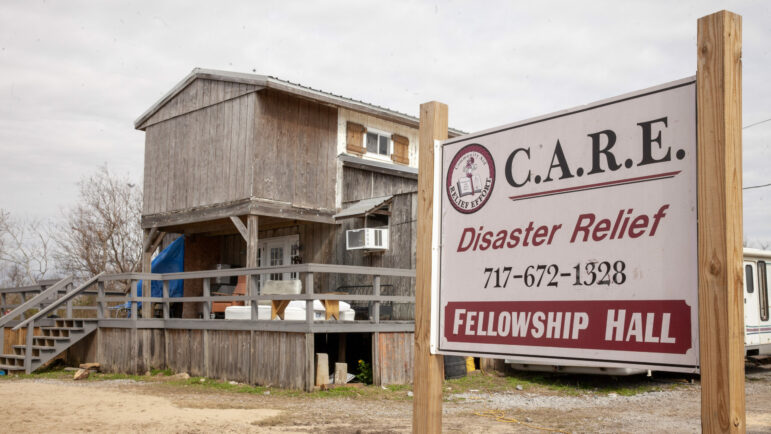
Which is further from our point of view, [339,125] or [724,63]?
[339,125]

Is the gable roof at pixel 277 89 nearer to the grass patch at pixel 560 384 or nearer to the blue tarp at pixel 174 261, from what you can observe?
the blue tarp at pixel 174 261

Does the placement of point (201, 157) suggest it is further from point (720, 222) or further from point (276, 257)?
point (720, 222)

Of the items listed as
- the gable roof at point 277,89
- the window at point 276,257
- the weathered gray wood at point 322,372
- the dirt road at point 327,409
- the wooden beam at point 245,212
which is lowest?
the dirt road at point 327,409

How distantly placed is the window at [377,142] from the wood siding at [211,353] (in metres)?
8.05

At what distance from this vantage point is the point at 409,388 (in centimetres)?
1273

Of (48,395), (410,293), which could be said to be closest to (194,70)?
(410,293)

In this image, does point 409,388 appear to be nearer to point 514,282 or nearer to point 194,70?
point 514,282

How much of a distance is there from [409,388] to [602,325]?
378 inches

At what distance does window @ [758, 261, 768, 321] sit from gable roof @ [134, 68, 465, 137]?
32.7 ft

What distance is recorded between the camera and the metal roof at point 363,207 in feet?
56.9

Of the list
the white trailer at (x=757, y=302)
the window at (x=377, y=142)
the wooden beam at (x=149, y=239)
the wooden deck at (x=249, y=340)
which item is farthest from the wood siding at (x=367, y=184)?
the white trailer at (x=757, y=302)

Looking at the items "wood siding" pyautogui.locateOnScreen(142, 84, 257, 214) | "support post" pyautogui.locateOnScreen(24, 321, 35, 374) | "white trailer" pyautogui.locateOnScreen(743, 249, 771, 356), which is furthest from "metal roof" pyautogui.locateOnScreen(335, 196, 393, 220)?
"white trailer" pyautogui.locateOnScreen(743, 249, 771, 356)

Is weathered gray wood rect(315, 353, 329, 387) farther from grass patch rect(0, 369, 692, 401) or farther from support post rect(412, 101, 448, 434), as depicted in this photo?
support post rect(412, 101, 448, 434)

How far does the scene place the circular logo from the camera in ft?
13.9
